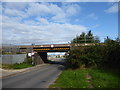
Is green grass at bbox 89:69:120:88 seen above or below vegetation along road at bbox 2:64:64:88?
above

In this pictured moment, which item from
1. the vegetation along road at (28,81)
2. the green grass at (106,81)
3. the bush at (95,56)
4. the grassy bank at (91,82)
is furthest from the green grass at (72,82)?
the bush at (95,56)

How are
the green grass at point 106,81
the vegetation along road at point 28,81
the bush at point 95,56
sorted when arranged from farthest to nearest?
the bush at point 95,56
the vegetation along road at point 28,81
the green grass at point 106,81

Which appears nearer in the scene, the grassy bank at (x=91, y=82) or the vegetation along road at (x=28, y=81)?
the grassy bank at (x=91, y=82)

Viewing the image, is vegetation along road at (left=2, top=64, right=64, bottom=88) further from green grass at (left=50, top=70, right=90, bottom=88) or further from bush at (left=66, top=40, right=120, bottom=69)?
bush at (left=66, top=40, right=120, bottom=69)

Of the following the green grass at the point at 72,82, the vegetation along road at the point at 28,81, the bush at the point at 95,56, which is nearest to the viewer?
the green grass at the point at 72,82

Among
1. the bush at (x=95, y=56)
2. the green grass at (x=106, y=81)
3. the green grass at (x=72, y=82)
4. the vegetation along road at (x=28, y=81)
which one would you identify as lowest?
the vegetation along road at (x=28, y=81)

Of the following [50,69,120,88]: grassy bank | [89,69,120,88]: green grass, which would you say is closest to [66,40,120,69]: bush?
[50,69,120,88]: grassy bank

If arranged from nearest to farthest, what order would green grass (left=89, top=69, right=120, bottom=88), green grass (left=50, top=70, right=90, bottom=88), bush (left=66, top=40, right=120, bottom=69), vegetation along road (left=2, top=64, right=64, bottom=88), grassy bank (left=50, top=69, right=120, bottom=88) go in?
green grass (left=89, top=69, right=120, bottom=88) → grassy bank (left=50, top=69, right=120, bottom=88) → green grass (left=50, top=70, right=90, bottom=88) → vegetation along road (left=2, top=64, right=64, bottom=88) → bush (left=66, top=40, right=120, bottom=69)

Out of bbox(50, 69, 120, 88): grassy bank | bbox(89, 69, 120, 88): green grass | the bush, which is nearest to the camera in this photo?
bbox(89, 69, 120, 88): green grass

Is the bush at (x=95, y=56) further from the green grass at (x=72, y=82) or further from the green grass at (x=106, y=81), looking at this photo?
the green grass at (x=106, y=81)

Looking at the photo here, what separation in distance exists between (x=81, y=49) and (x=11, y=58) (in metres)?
17.2

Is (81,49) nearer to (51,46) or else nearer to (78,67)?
(78,67)

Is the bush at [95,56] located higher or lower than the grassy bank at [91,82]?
higher

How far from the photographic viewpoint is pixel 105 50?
22.5 meters
